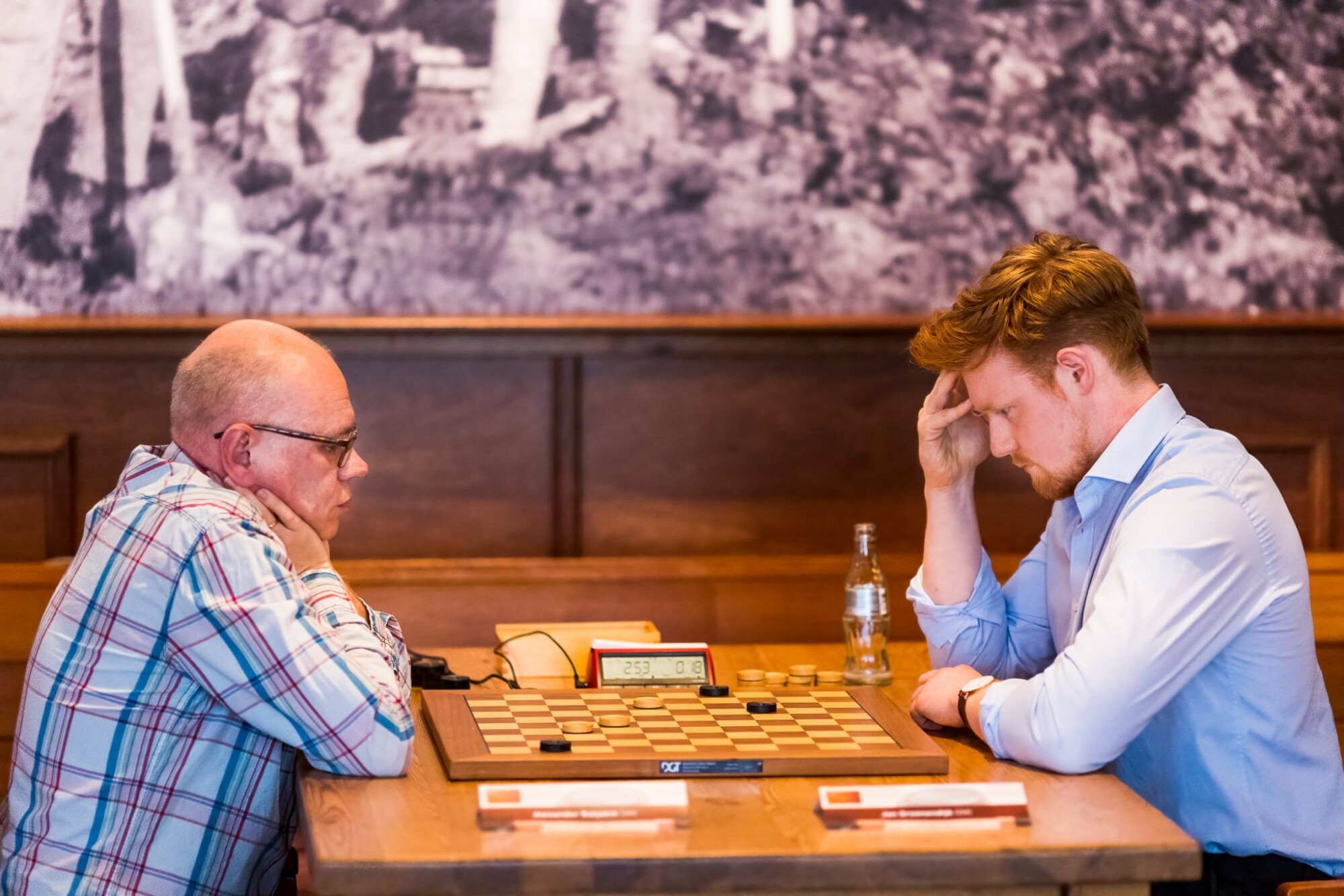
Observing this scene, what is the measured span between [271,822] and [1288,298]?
2.88 meters

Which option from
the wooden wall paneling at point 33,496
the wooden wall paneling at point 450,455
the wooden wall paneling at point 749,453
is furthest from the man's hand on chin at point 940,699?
the wooden wall paneling at point 33,496

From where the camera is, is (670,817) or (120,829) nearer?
(670,817)

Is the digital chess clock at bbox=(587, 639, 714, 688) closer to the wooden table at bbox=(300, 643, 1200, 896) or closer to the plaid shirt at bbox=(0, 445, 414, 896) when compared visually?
the plaid shirt at bbox=(0, 445, 414, 896)

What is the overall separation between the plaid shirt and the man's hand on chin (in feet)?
2.36

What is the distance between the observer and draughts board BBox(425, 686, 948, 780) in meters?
1.77

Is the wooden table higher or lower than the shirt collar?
lower

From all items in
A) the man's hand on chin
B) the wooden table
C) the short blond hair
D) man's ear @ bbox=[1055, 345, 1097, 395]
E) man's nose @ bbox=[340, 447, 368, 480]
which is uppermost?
A: the short blond hair

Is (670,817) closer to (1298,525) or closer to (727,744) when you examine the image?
(727,744)

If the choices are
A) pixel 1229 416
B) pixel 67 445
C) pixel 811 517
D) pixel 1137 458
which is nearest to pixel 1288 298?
pixel 1229 416

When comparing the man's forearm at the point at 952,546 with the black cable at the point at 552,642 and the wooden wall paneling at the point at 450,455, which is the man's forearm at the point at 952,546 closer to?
the black cable at the point at 552,642

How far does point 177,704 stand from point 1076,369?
1.33 meters

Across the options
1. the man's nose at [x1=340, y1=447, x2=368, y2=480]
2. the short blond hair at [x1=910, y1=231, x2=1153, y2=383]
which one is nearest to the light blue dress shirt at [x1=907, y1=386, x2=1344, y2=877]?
the short blond hair at [x1=910, y1=231, x2=1153, y2=383]

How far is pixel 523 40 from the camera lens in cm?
354

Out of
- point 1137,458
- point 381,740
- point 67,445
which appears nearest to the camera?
point 381,740
